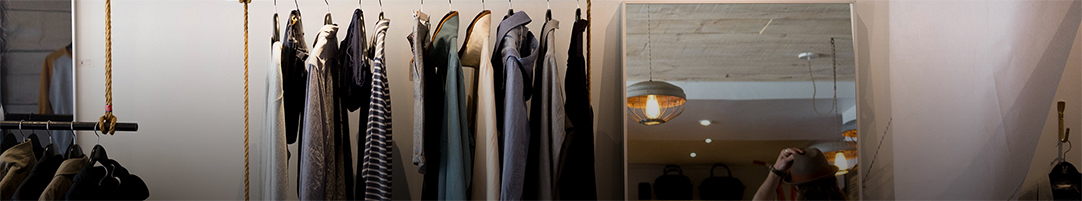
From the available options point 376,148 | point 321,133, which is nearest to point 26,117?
point 321,133

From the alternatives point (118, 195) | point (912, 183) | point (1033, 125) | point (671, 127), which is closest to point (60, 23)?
point (118, 195)

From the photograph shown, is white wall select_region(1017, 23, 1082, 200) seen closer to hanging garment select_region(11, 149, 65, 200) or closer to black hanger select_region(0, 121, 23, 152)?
hanging garment select_region(11, 149, 65, 200)

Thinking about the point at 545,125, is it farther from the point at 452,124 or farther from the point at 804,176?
the point at 804,176

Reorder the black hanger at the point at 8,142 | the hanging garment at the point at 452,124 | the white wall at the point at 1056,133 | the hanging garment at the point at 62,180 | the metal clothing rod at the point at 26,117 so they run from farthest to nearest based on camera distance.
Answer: the white wall at the point at 1056,133, the metal clothing rod at the point at 26,117, the black hanger at the point at 8,142, the hanging garment at the point at 452,124, the hanging garment at the point at 62,180

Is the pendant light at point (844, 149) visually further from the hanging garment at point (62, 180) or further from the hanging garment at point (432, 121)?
the hanging garment at point (62, 180)

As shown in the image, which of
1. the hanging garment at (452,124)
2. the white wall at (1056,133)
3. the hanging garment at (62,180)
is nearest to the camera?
the hanging garment at (62,180)

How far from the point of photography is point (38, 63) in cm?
201

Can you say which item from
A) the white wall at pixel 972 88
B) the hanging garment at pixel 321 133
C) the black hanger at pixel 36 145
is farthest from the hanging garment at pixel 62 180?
the white wall at pixel 972 88

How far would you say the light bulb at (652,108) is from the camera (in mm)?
1971

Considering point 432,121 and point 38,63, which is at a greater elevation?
point 38,63

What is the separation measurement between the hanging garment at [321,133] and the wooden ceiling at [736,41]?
0.89 meters

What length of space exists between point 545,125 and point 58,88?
5.29 ft

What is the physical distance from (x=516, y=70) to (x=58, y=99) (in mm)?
1547

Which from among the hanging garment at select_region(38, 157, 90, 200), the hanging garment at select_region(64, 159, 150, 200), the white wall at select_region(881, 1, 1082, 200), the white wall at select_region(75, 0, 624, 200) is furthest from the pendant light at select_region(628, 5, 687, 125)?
the hanging garment at select_region(38, 157, 90, 200)
